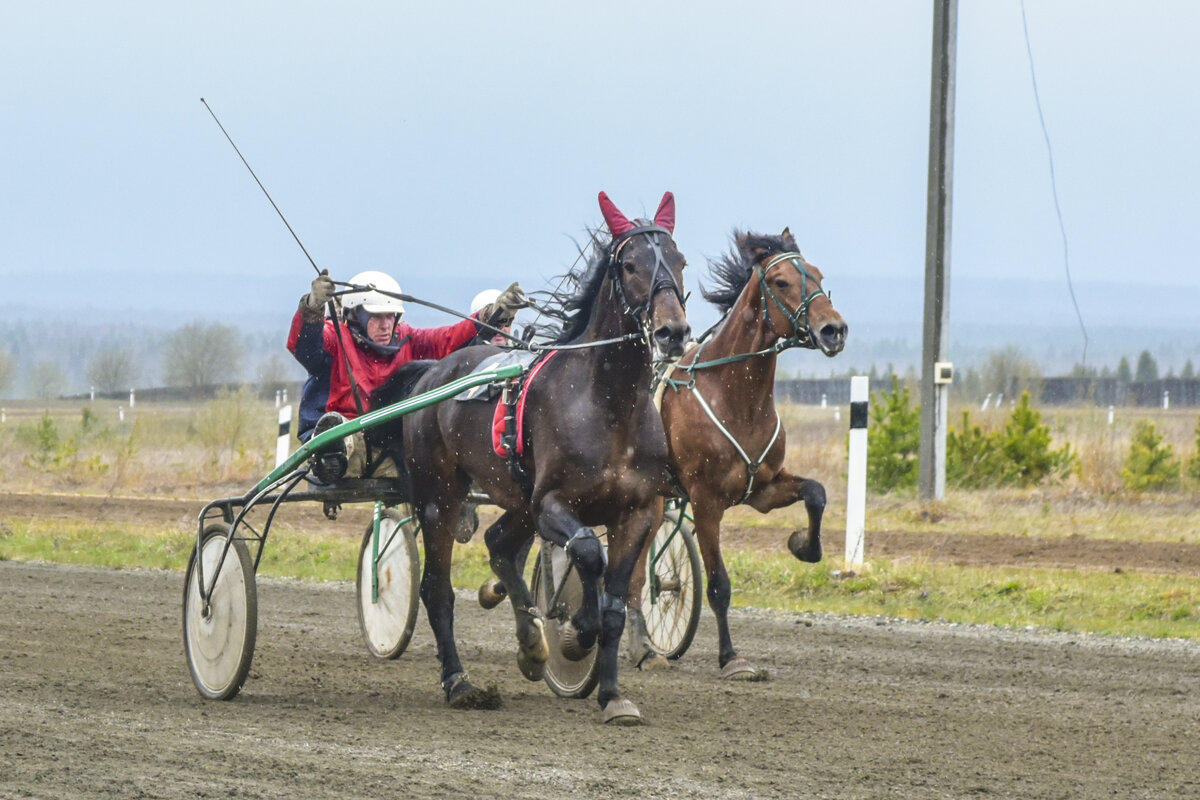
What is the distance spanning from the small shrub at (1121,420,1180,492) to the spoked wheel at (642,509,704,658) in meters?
10.5

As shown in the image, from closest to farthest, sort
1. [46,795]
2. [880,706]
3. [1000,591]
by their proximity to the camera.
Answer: [46,795]
[880,706]
[1000,591]

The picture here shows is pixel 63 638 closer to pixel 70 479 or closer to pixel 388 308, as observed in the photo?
pixel 388 308

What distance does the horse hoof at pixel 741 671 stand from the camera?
7582 mm

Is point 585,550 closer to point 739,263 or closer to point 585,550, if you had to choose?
point 585,550

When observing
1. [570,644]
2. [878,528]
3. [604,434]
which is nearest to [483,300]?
[570,644]

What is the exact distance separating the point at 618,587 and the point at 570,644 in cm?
57

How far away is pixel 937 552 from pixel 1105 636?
11.8 feet

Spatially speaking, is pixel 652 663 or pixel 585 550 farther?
pixel 652 663

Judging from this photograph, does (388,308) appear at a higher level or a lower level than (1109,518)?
higher

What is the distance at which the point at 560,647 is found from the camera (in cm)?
688

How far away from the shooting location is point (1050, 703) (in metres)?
6.93

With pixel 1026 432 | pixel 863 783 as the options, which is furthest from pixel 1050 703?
pixel 1026 432

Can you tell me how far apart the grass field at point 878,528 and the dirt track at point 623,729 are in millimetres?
977

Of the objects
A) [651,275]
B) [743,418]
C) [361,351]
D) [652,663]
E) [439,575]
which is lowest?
[652,663]
